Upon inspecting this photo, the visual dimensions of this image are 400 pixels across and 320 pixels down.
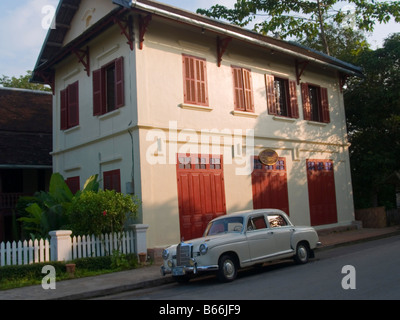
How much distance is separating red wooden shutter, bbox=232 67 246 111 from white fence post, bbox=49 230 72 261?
7.56 metres

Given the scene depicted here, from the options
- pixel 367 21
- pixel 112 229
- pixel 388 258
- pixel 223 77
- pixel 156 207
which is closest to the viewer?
pixel 388 258

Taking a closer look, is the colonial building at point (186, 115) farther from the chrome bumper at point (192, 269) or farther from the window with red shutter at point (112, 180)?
the chrome bumper at point (192, 269)

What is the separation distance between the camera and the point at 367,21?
23094 millimetres

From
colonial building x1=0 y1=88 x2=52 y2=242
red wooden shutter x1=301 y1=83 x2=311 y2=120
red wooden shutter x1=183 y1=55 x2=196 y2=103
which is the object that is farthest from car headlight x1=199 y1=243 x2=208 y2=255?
red wooden shutter x1=301 y1=83 x2=311 y2=120

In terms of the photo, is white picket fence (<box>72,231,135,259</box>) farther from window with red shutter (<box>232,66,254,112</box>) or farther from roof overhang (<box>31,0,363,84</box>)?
roof overhang (<box>31,0,363,84</box>)

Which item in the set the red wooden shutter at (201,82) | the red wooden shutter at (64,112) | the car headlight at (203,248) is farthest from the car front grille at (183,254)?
the red wooden shutter at (64,112)

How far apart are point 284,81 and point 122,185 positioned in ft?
27.8

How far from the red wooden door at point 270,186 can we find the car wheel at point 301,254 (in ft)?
14.9

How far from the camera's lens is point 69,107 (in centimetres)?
1647

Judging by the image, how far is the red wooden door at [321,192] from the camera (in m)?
18.0

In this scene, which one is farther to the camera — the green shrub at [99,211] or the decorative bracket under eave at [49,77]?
the decorative bracket under eave at [49,77]
